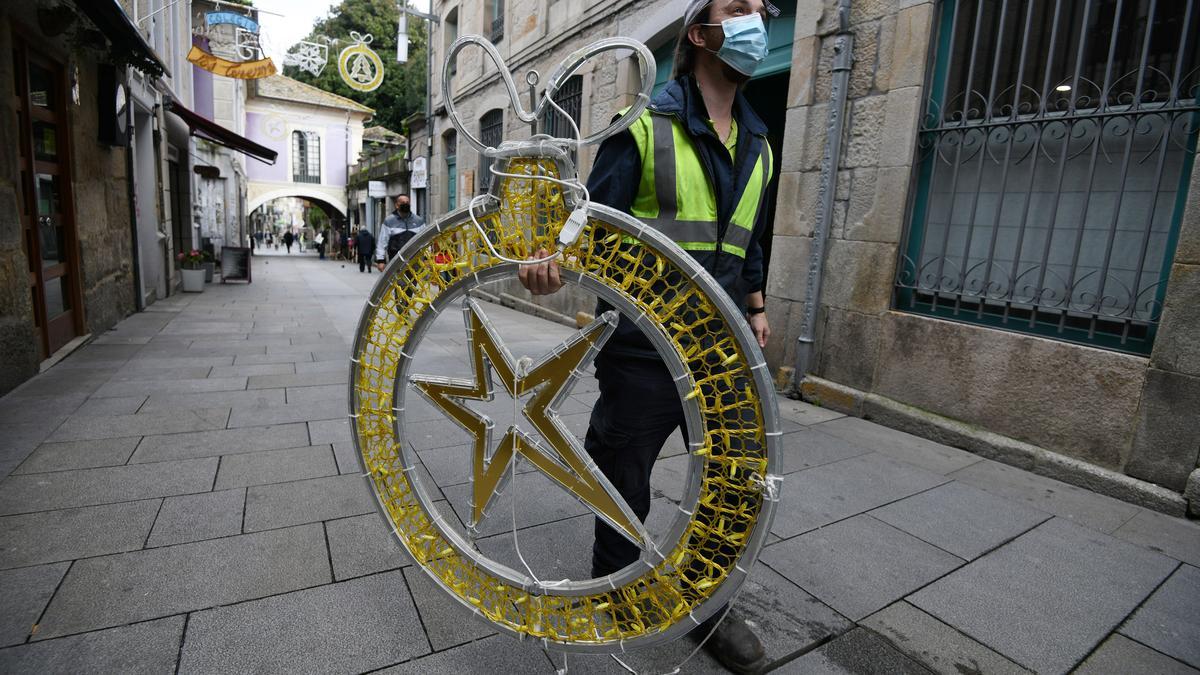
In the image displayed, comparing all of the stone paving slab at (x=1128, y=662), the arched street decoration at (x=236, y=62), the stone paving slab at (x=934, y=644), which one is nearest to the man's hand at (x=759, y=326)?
the stone paving slab at (x=934, y=644)

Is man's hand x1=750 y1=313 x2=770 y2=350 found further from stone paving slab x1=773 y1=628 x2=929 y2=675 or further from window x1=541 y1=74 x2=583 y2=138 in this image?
window x1=541 y1=74 x2=583 y2=138

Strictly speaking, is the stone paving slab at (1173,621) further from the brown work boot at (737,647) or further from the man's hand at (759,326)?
the man's hand at (759,326)

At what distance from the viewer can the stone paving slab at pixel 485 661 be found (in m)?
1.91

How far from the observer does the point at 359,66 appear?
46.9 ft

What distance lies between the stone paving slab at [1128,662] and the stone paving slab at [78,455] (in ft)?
14.3

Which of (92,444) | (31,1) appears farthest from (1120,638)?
(31,1)

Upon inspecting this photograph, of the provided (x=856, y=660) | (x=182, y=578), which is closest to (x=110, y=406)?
(x=182, y=578)

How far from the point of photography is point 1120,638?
222 centimetres

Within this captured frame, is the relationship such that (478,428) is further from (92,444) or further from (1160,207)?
(1160,207)

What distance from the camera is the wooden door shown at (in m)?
5.18

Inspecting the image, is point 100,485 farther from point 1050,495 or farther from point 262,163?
point 262,163

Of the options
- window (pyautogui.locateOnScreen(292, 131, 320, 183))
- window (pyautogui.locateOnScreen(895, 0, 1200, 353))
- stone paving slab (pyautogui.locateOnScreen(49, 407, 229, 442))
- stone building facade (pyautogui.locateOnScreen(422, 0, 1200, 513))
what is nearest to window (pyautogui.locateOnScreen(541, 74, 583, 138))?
stone building facade (pyautogui.locateOnScreen(422, 0, 1200, 513))

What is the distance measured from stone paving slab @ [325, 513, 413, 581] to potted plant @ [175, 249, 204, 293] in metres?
11.4

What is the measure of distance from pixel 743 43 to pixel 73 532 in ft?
10.4
